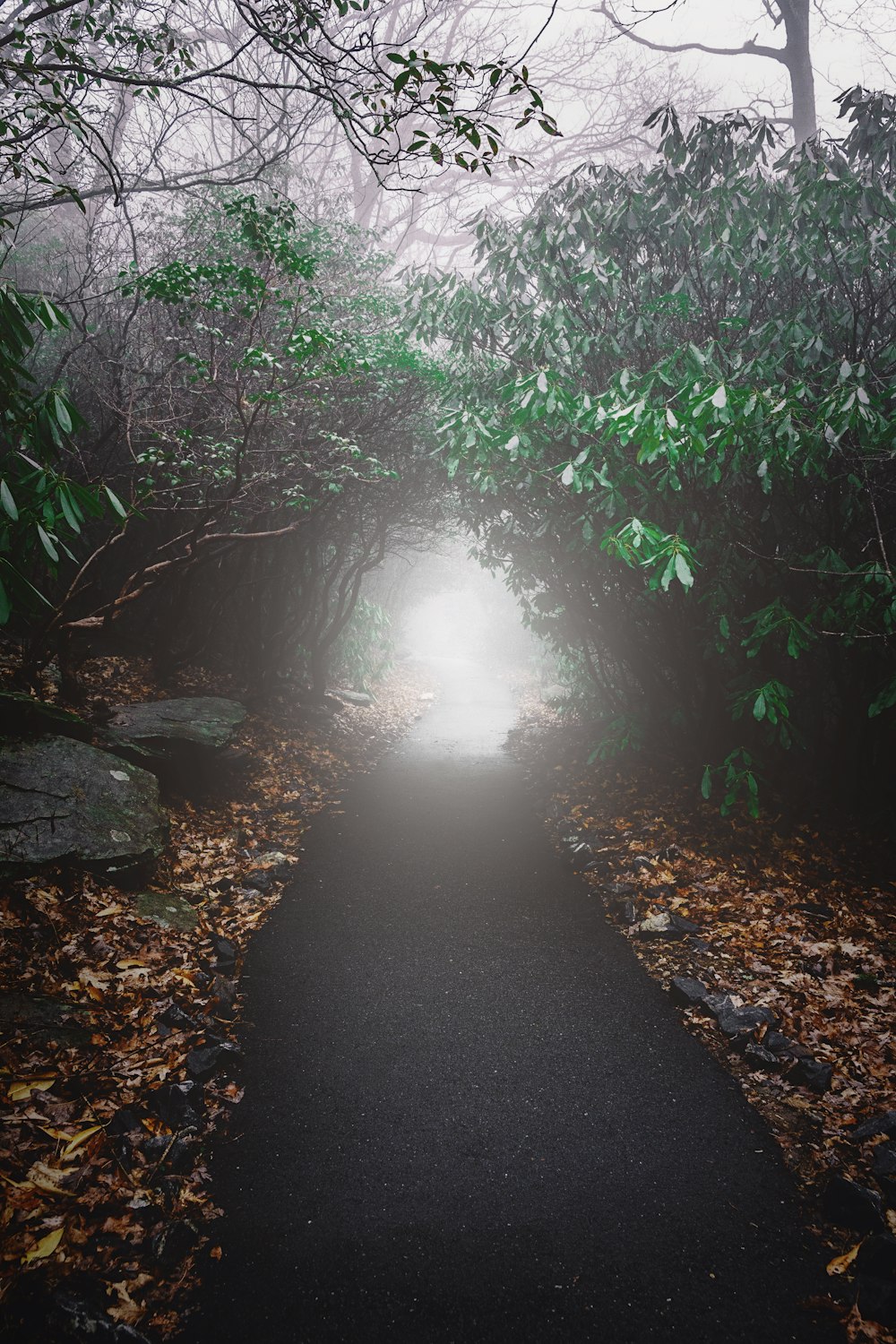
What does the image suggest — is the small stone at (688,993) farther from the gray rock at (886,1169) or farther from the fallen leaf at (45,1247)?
the fallen leaf at (45,1247)

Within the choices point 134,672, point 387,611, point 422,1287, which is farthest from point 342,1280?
point 387,611

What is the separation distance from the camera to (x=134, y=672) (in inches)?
342

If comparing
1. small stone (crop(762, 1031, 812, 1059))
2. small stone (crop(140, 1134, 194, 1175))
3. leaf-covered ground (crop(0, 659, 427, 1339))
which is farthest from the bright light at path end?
small stone (crop(140, 1134, 194, 1175))

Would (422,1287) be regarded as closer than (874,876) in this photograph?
Yes

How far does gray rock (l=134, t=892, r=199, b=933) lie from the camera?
4.33 metres

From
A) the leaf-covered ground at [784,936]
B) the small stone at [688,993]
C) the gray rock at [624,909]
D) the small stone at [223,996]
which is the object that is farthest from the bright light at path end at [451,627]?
the small stone at [688,993]

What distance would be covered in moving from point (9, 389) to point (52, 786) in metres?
3.20

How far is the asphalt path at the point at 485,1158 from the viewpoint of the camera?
7.02ft

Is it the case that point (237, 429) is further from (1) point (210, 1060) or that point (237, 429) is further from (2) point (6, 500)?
(1) point (210, 1060)

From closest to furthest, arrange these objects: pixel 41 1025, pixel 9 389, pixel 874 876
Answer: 1. pixel 9 389
2. pixel 41 1025
3. pixel 874 876

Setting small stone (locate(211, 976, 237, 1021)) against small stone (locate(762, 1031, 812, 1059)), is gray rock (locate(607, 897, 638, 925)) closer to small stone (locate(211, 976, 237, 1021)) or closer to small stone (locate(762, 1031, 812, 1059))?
small stone (locate(762, 1031, 812, 1059))

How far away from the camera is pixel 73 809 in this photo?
14.8 feet

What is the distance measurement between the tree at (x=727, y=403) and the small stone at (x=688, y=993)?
2.17m

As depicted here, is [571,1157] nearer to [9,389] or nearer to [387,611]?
[9,389]
